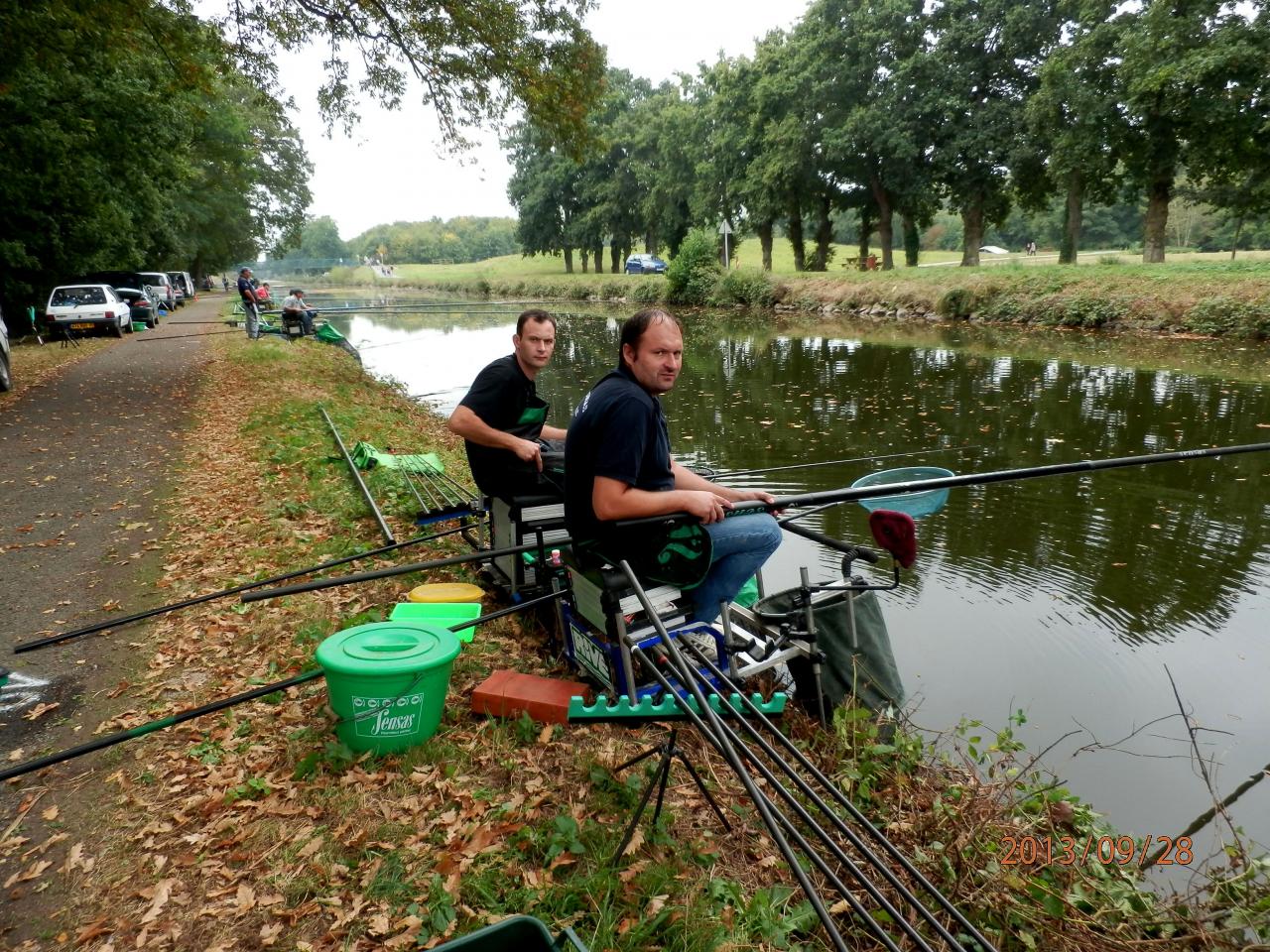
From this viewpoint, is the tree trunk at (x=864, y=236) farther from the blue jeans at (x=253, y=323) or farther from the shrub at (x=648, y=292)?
the blue jeans at (x=253, y=323)

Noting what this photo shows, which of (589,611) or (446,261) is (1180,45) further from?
(446,261)

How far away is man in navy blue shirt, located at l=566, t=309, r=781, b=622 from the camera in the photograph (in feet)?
10.3

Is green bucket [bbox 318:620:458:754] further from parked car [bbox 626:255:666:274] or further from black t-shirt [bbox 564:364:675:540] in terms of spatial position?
parked car [bbox 626:255:666:274]

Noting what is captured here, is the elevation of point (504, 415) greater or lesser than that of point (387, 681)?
greater

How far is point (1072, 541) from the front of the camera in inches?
267

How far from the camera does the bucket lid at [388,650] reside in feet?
10.5

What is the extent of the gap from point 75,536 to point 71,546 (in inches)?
11.9

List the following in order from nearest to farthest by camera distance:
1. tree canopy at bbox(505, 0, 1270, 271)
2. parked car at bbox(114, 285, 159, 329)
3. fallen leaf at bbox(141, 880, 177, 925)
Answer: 1. fallen leaf at bbox(141, 880, 177, 925)
2. tree canopy at bbox(505, 0, 1270, 271)
3. parked car at bbox(114, 285, 159, 329)

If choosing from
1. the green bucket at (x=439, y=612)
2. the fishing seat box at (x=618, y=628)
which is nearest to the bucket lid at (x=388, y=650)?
the fishing seat box at (x=618, y=628)

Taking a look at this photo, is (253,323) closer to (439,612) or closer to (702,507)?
(439,612)

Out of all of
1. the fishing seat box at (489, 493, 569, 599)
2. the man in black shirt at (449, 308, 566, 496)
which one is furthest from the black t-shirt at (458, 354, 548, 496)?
the fishing seat box at (489, 493, 569, 599)
